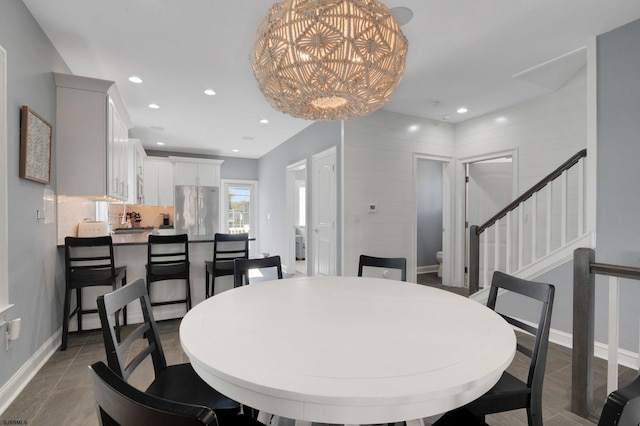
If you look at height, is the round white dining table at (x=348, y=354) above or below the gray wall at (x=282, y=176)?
below

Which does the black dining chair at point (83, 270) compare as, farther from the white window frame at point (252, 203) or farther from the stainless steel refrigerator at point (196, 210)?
the white window frame at point (252, 203)

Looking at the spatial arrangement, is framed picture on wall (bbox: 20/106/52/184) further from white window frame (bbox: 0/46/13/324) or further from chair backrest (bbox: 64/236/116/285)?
chair backrest (bbox: 64/236/116/285)

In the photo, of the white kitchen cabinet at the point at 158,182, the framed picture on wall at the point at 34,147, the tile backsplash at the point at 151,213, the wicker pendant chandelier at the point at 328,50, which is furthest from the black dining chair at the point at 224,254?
the tile backsplash at the point at 151,213

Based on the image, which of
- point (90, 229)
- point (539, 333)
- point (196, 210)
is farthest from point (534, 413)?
point (196, 210)

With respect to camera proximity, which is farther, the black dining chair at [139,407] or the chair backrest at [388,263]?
the chair backrest at [388,263]

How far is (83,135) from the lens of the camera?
289 cm

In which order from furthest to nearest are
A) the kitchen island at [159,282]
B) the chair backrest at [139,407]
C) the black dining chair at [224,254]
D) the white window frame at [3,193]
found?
the black dining chair at [224,254] → the kitchen island at [159,282] → the white window frame at [3,193] → the chair backrest at [139,407]

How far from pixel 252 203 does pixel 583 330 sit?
22.5 feet

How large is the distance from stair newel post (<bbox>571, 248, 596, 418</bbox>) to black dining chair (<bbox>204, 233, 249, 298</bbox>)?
288 centimetres

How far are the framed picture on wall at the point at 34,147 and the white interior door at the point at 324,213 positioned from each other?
2.96 m

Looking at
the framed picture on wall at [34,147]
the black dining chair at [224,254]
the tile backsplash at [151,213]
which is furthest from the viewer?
the tile backsplash at [151,213]

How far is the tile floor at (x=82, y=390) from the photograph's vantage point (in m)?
1.79

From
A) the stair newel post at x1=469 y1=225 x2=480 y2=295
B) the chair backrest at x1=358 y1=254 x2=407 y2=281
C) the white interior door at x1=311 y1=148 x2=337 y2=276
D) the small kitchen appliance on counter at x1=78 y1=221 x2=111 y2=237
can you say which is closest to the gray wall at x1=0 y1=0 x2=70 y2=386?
the small kitchen appliance on counter at x1=78 y1=221 x2=111 y2=237

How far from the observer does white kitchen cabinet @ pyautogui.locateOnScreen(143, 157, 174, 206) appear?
639 centimetres
